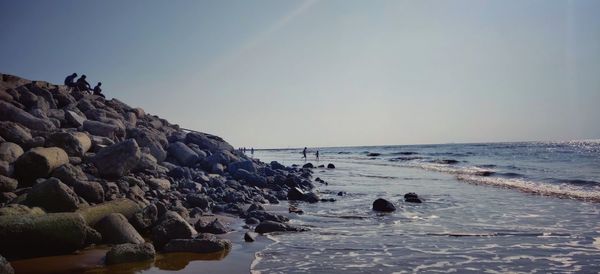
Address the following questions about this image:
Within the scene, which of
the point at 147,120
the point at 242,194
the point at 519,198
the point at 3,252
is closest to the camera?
the point at 3,252

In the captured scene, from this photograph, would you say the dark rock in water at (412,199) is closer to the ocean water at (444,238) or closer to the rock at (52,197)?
the ocean water at (444,238)

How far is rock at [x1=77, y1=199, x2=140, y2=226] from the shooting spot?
291 inches

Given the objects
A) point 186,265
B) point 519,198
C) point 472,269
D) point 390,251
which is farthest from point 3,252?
point 519,198

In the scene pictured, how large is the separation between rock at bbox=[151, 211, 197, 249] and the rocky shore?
2cm

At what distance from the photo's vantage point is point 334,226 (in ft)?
33.2

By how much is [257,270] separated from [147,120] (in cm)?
1720

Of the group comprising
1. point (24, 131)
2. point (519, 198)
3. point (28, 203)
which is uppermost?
point (24, 131)

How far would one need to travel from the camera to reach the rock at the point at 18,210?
21.3ft

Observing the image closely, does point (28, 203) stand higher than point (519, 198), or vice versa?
point (28, 203)

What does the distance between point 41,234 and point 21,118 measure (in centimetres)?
777

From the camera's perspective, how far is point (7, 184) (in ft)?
26.7

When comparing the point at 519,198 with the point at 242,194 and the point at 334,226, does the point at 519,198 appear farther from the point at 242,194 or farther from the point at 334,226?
the point at 242,194

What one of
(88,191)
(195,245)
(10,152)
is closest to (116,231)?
(195,245)

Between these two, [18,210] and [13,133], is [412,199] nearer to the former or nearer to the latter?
[18,210]
